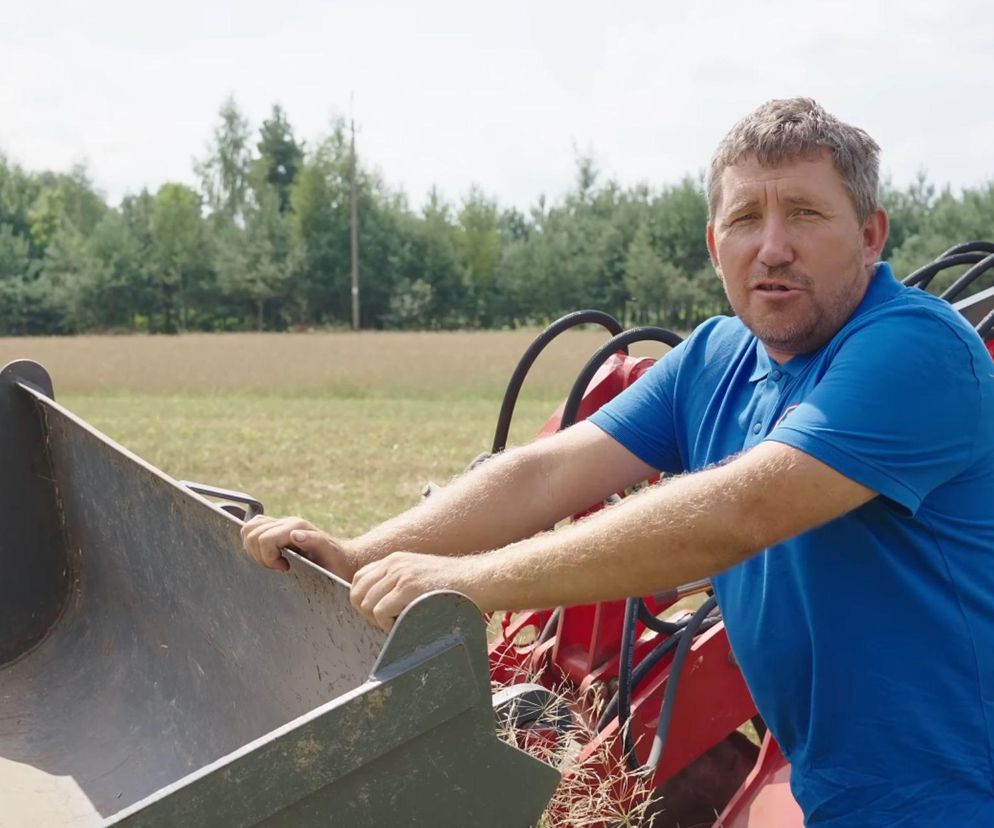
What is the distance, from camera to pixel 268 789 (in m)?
1.34

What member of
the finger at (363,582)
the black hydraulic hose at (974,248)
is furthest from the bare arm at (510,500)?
the black hydraulic hose at (974,248)

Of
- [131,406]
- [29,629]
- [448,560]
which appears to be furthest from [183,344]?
[448,560]

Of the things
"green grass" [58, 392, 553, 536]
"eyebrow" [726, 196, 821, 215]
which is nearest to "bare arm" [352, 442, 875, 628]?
"eyebrow" [726, 196, 821, 215]

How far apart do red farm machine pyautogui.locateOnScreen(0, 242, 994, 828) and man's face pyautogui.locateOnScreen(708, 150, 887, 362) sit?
0.68 m

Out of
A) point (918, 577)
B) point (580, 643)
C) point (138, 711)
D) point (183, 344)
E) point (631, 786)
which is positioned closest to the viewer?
point (918, 577)

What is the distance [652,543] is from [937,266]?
1.62 metres

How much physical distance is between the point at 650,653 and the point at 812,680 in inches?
35.9

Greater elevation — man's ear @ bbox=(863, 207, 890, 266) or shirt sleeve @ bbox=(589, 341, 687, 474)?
man's ear @ bbox=(863, 207, 890, 266)

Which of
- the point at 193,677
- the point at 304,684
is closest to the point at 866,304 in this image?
the point at 304,684

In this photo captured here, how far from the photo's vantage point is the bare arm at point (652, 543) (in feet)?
5.25

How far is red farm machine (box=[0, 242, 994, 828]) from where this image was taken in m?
1.40

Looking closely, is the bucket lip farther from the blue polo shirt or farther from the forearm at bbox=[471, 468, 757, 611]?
the blue polo shirt

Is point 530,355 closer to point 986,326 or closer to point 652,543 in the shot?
point 986,326

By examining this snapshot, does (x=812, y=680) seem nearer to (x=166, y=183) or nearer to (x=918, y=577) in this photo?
(x=918, y=577)
